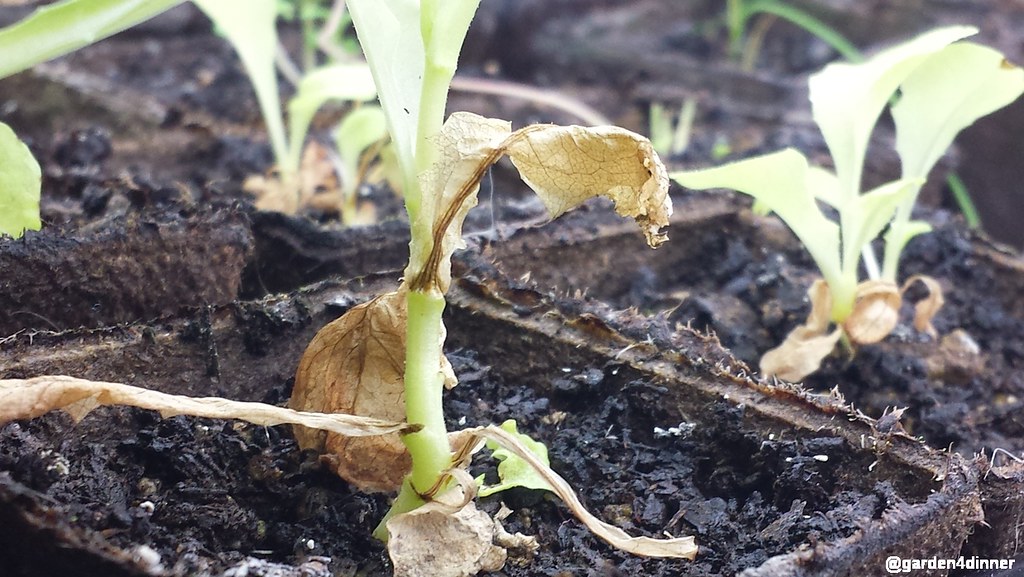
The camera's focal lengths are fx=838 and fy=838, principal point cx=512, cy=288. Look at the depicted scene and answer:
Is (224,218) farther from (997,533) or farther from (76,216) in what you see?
(997,533)

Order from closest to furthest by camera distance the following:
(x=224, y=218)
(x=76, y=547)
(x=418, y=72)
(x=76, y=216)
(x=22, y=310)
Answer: (x=76, y=547)
(x=418, y=72)
(x=22, y=310)
(x=224, y=218)
(x=76, y=216)

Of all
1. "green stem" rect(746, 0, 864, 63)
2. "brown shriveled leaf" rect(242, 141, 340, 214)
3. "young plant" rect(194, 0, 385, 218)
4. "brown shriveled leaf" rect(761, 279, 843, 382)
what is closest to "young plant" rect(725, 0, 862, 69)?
"green stem" rect(746, 0, 864, 63)

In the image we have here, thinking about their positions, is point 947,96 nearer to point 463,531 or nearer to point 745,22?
point 463,531

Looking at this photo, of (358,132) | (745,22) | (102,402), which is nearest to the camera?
(102,402)

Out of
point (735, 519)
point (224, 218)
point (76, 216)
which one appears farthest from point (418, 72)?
point (76, 216)

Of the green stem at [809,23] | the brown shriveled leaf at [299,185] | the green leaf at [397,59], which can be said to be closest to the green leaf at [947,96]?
the green leaf at [397,59]

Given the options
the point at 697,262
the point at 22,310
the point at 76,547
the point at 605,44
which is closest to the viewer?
the point at 76,547

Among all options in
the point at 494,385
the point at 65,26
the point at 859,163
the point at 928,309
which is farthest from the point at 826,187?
the point at 65,26
